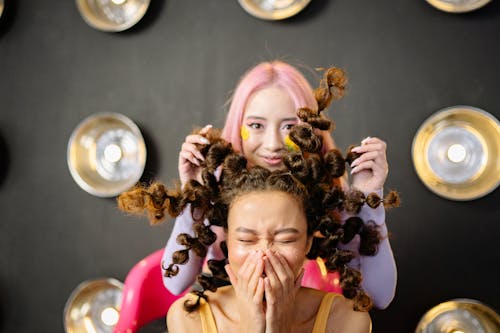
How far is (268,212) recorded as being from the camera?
3.84ft

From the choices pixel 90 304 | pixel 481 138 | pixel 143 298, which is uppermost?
pixel 481 138

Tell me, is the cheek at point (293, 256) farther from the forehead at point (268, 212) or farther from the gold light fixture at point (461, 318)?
the gold light fixture at point (461, 318)

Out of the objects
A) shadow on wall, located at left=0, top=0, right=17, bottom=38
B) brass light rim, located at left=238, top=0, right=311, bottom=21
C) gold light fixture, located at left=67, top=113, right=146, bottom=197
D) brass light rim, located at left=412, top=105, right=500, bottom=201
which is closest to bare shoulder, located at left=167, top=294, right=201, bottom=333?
gold light fixture, located at left=67, top=113, right=146, bottom=197

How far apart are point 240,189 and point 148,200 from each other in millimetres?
204

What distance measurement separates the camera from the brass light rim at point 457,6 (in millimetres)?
2057

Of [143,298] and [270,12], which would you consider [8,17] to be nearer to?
[270,12]

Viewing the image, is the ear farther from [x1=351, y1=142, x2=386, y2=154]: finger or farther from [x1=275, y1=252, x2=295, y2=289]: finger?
[x1=351, y1=142, x2=386, y2=154]: finger

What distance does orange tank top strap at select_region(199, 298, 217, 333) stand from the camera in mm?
1240

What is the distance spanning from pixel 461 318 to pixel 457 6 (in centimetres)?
113

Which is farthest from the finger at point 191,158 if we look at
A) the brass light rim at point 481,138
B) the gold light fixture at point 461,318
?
the gold light fixture at point 461,318

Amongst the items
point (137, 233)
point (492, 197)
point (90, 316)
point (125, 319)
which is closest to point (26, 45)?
point (137, 233)

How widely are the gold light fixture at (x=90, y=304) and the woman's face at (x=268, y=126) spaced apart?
99 centimetres

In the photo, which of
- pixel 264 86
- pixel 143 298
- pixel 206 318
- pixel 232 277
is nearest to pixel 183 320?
pixel 206 318

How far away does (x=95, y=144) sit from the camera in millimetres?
2297
